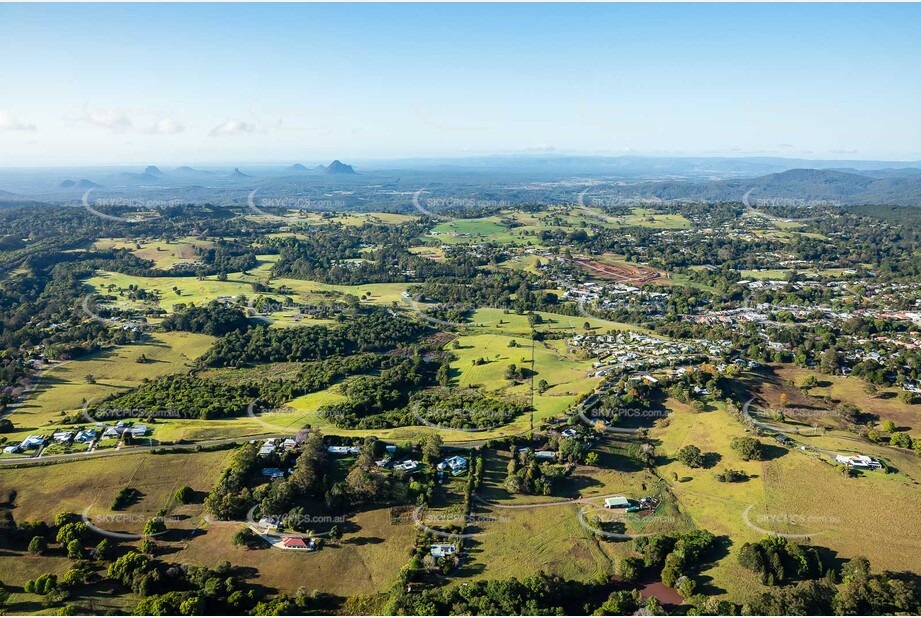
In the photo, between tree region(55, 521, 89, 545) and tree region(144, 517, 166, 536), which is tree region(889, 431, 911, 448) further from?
tree region(55, 521, 89, 545)

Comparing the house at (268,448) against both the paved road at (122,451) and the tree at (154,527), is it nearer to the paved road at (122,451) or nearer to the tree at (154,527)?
the paved road at (122,451)

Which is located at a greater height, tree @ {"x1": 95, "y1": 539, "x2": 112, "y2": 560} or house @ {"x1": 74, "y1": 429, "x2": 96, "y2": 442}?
house @ {"x1": 74, "y1": 429, "x2": 96, "y2": 442}

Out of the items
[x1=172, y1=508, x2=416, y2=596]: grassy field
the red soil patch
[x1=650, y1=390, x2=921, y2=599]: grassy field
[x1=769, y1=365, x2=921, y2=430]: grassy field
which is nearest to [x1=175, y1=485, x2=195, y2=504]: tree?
[x1=172, y1=508, x2=416, y2=596]: grassy field

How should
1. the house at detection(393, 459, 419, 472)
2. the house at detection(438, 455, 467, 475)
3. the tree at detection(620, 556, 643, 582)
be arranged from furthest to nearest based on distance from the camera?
the house at detection(438, 455, 467, 475)
the house at detection(393, 459, 419, 472)
the tree at detection(620, 556, 643, 582)

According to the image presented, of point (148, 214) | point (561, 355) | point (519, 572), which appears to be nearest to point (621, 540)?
point (519, 572)

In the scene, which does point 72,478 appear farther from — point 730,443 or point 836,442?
point 836,442

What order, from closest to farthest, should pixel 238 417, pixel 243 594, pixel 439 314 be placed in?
pixel 243 594
pixel 238 417
pixel 439 314

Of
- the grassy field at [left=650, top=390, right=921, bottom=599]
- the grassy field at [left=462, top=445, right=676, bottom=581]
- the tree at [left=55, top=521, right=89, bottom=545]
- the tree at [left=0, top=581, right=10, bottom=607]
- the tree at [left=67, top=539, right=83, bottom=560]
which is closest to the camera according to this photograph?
the tree at [left=0, top=581, right=10, bottom=607]
